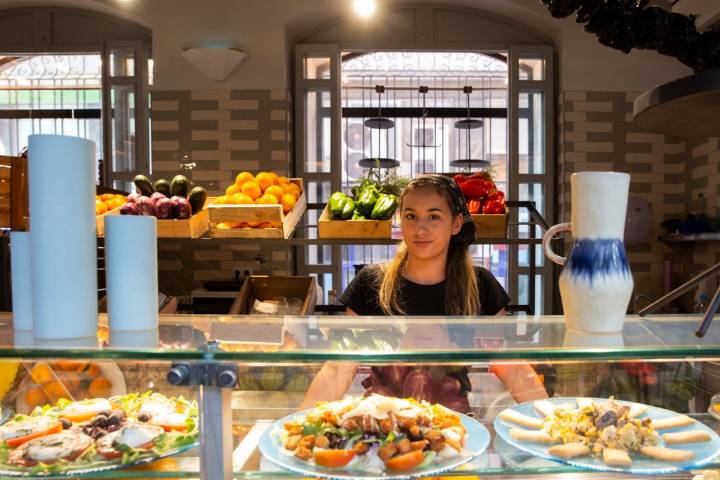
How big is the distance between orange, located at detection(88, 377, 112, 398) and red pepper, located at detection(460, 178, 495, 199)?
235 centimetres

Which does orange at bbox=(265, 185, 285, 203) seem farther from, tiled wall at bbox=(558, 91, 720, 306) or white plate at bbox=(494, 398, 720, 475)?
tiled wall at bbox=(558, 91, 720, 306)

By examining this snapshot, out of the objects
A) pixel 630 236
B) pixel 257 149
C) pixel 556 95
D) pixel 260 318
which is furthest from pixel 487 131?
pixel 260 318

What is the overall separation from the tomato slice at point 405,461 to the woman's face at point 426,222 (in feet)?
4.72

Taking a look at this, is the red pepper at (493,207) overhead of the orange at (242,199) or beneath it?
beneath

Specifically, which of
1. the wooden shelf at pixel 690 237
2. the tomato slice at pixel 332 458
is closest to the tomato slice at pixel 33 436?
the tomato slice at pixel 332 458

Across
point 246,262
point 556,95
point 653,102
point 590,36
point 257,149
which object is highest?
point 590,36

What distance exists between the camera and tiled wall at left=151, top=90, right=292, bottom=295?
617 centimetres

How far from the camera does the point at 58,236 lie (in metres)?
1.11

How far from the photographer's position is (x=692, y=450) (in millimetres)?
1189

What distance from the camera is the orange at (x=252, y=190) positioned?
329 cm

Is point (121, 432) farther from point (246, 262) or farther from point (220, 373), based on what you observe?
point (246, 262)

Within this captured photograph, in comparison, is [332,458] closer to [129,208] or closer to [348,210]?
[348,210]

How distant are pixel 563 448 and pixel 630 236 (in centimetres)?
539

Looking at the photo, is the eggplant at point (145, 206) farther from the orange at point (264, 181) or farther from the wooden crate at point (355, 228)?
the wooden crate at point (355, 228)
